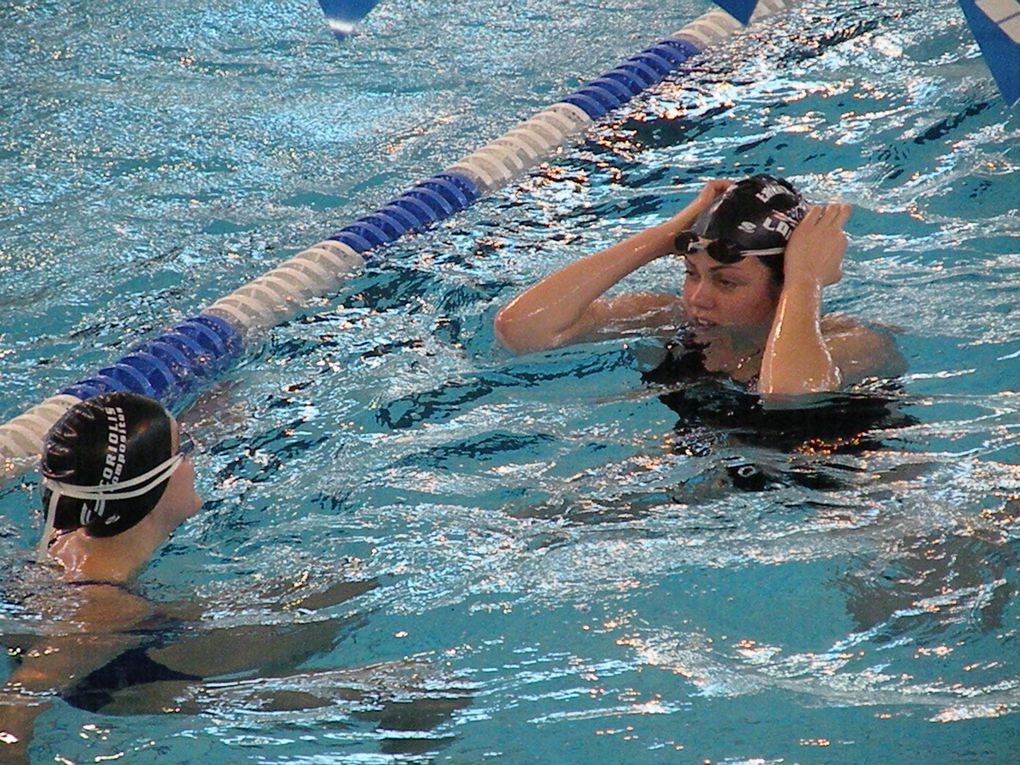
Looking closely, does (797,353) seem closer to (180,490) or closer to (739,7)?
(180,490)

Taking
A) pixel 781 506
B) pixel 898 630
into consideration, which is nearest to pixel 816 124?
pixel 781 506

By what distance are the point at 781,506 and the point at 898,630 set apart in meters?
0.51

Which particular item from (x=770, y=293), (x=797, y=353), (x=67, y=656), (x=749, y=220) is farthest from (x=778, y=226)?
(x=67, y=656)

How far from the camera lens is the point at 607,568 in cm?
321

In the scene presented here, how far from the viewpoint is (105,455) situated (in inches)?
117

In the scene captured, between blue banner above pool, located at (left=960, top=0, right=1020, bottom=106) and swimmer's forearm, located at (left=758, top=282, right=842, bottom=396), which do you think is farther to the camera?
blue banner above pool, located at (left=960, top=0, right=1020, bottom=106)

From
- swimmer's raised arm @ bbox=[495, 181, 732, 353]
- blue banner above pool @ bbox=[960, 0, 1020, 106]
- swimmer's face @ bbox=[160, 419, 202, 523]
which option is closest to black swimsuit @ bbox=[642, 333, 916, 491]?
swimmer's raised arm @ bbox=[495, 181, 732, 353]

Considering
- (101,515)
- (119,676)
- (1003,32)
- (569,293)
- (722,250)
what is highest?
(1003,32)

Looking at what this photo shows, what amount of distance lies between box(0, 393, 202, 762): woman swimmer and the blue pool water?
0.14 m

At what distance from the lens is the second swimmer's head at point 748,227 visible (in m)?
3.74

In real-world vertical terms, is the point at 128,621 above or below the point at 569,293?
below

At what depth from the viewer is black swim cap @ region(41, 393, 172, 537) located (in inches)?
116

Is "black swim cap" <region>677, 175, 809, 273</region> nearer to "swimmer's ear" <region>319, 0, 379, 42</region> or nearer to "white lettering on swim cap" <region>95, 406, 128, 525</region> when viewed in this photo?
"white lettering on swim cap" <region>95, 406, 128, 525</region>

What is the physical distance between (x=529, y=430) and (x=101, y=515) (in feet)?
4.56
